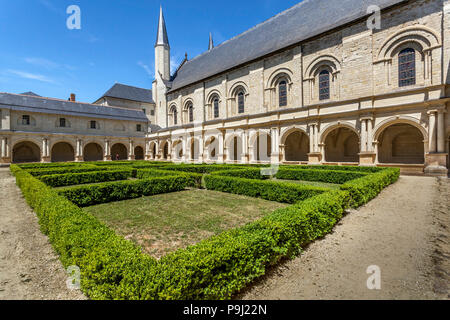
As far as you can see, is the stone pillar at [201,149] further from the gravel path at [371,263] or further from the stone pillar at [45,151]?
the gravel path at [371,263]

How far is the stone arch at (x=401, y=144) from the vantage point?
16828 millimetres

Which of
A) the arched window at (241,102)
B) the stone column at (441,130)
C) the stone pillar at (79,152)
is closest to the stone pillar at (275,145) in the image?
the arched window at (241,102)

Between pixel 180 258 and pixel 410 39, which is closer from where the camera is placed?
pixel 180 258

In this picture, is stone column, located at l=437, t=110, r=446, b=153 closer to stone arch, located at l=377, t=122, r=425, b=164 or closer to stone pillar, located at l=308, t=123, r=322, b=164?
stone arch, located at l=377, t=122, r=425, b=164

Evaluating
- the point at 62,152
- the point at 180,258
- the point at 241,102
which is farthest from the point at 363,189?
the point at 62,152

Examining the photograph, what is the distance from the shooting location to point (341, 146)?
2064 centimetres

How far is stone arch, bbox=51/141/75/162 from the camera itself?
30638mm

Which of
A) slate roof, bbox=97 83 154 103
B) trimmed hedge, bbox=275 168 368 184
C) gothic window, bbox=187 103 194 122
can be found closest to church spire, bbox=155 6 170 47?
slate roof, bbox=97 83 154 103

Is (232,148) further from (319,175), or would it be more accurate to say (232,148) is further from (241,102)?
(319,175)

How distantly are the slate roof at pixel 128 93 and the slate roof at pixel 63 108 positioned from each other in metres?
3.87

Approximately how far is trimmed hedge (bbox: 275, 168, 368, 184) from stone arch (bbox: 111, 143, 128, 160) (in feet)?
102

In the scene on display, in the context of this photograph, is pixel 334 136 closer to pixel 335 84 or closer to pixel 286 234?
pixel 335 84

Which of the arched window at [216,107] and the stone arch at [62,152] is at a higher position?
the arched window at [216,107]

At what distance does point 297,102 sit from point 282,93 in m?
2.30
